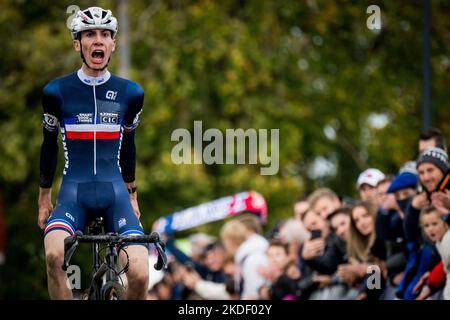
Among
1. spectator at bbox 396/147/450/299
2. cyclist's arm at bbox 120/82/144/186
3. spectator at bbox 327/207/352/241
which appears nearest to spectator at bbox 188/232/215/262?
spectator at bbox 327/207/352/241

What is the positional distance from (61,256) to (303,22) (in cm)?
1852

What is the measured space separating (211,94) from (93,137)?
25947mm

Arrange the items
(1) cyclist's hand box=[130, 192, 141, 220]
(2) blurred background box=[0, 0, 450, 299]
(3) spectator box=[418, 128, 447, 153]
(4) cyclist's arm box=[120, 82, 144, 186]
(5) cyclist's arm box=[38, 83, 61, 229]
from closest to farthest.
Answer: (5) cyclist's arm box=[38, 83, 61, 229] → (4) cyclist's arm box=[120, 82, 144, 186] → (1) cyclist's hand box=[130, 192, 141, 220] → (3) spectator box=[418, 128, 447, 153] → (2) blurred background box=[0, 0, 450, 299]

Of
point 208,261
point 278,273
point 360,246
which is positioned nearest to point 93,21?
point 360,246

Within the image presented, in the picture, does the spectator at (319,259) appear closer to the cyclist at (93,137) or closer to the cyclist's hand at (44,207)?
the cyclist at (93,137)

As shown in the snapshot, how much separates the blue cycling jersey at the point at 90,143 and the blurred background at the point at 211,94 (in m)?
18.7

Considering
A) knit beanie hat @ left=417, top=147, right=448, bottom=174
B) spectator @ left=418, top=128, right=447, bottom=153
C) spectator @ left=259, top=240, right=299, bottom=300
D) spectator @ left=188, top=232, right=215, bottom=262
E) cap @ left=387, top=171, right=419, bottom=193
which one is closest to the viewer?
knit beanie hat @ left=417, top=147, right=448, bottom=174

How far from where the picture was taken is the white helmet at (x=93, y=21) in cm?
1048

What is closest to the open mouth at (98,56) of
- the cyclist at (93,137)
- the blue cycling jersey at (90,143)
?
the cyclist at (93,137)

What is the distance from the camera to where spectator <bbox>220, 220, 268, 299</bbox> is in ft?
55.1

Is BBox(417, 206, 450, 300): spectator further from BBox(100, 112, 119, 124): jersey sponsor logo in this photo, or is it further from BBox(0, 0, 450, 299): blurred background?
BBox(0, 0, 450, 299): blurred background

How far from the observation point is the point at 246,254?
17.2m

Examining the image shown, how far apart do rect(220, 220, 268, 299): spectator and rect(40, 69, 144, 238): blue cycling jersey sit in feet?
20.2

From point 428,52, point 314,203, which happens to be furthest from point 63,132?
point 428,52
